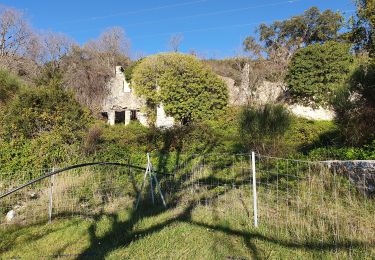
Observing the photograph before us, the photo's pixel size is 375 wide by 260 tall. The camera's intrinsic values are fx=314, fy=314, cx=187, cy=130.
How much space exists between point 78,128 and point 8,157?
85.0 inches

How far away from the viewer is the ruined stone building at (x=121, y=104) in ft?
64.6

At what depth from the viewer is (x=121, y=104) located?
66.4ft

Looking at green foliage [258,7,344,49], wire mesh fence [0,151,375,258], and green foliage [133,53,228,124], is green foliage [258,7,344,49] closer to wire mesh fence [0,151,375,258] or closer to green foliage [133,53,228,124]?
green foliage [133,53,228,124]

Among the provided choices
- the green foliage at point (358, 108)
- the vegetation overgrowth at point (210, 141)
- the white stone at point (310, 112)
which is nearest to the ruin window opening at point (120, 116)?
the vegetation overgrowth at point (210, 141)

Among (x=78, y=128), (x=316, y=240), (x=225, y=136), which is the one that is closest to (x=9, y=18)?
(x=78, y=128)

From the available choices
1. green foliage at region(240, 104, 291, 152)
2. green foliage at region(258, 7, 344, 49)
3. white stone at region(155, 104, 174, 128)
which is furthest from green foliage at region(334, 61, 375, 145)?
green foliage at region(258, 7, 344, 49)

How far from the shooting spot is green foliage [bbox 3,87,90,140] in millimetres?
9297

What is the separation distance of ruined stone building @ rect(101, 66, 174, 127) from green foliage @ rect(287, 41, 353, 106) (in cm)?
881

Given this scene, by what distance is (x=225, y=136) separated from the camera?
10.6 m

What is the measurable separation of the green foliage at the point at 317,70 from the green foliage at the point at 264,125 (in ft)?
30.4

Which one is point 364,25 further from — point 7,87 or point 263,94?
point 7,87

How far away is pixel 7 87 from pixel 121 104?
9.06 m

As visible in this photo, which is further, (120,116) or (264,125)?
(120,116)

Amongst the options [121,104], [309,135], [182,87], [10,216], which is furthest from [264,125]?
[121,104]
